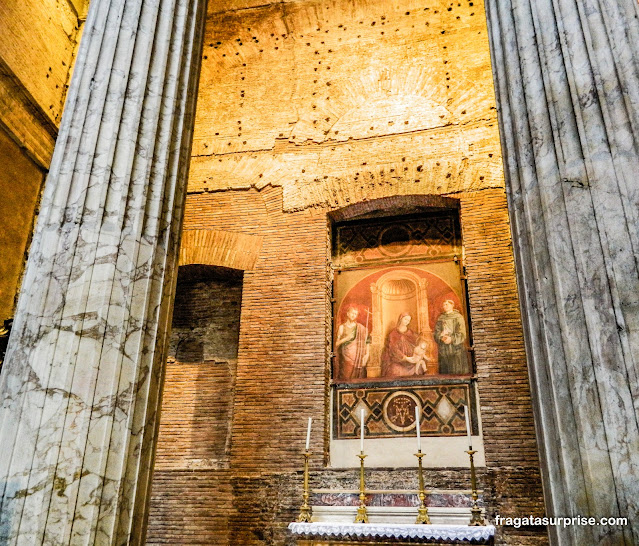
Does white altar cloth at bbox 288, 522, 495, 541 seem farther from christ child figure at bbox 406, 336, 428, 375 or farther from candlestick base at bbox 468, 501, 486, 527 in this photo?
christ child figure at bbox 406, 336, 428, 375

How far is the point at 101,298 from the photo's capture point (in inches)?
116

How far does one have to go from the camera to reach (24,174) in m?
6.88

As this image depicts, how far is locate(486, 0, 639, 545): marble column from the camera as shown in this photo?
229 cm

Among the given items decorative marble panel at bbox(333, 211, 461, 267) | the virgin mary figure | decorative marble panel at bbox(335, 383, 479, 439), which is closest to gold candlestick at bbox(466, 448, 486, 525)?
decorative marble panel at bbox(335, 383, 479, 439)

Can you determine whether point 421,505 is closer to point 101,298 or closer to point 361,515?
point 361,515

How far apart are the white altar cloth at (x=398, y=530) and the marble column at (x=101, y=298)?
2.85 m

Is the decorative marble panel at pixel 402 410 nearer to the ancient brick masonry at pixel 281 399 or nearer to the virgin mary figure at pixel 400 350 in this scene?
the virgin mary figure at pixel 400 350

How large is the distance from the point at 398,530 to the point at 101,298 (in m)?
3.43

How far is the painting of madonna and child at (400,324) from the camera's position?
702 cm

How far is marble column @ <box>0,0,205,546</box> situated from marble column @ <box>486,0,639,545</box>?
1796 millimetres

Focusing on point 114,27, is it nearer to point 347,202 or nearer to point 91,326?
point 91,326

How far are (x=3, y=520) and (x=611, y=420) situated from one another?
2.47m

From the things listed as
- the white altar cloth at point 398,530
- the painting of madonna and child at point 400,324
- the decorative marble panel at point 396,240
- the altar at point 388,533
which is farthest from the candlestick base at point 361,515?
the decorative marble panel at point 396,240

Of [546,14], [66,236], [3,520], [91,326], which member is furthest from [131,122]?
[546,14]
